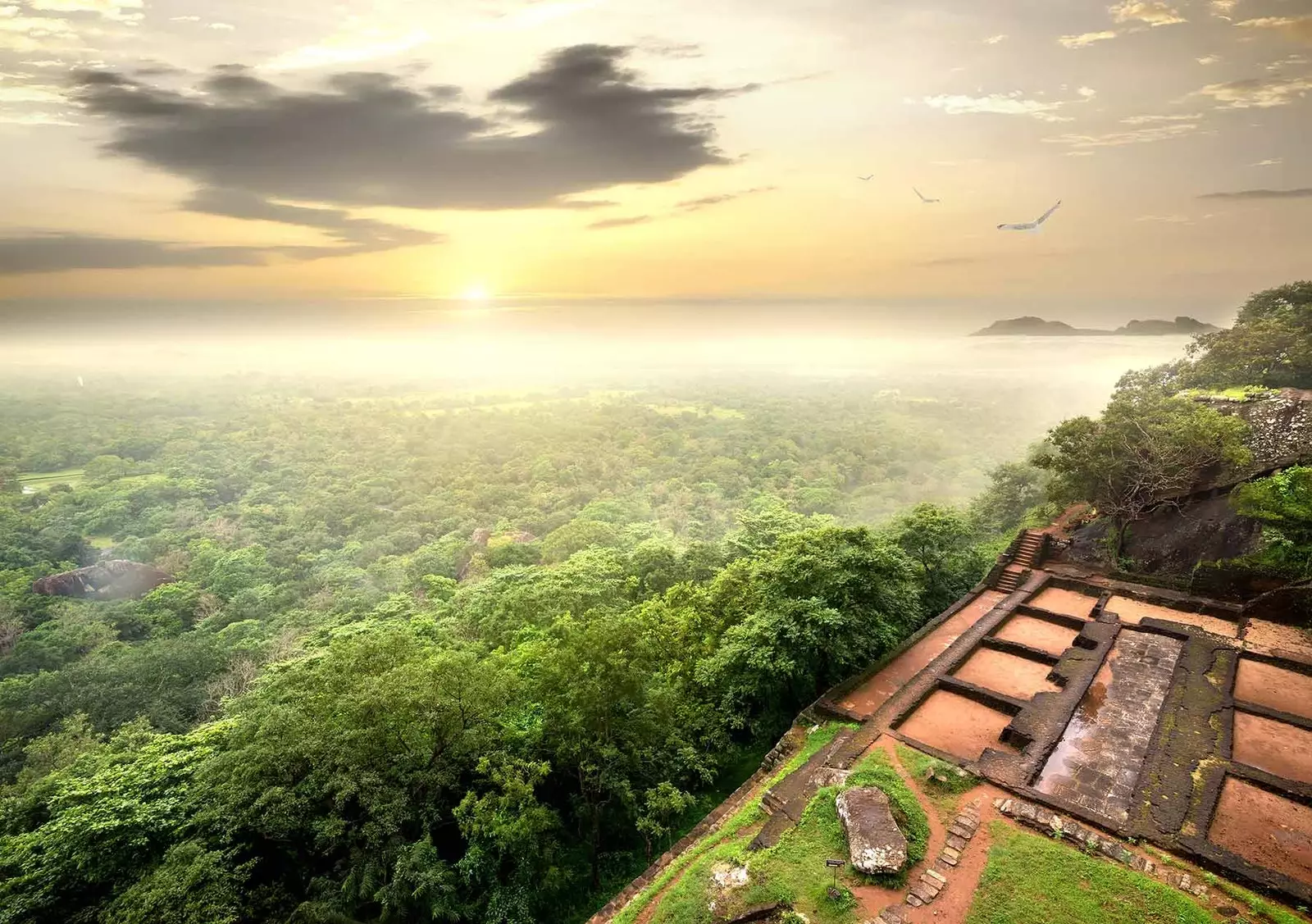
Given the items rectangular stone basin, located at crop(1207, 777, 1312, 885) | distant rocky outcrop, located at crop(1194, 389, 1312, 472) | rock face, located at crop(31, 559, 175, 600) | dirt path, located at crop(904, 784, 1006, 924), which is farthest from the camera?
rock face, located at crop(31, 559, 175, 600)

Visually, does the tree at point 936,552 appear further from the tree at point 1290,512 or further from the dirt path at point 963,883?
the dirt path at point 963,883

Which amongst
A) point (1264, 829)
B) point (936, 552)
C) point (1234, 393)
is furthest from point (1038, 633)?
point (1234, 393)

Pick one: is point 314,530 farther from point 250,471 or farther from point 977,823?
point 977,823

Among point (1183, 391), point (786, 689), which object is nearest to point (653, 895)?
point (786, 689)

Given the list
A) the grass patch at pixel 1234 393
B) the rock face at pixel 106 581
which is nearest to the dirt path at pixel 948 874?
the grass patch at pixel 1234 393

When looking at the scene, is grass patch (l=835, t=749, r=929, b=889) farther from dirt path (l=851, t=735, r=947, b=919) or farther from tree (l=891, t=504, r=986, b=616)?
tree (l=891, t=504, r=986, b=616)

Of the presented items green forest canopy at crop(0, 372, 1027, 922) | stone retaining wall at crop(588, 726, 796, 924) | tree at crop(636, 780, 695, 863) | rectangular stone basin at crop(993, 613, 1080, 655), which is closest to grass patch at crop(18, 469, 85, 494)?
green forest canopy at crop(0, 372, 1027, 922)
